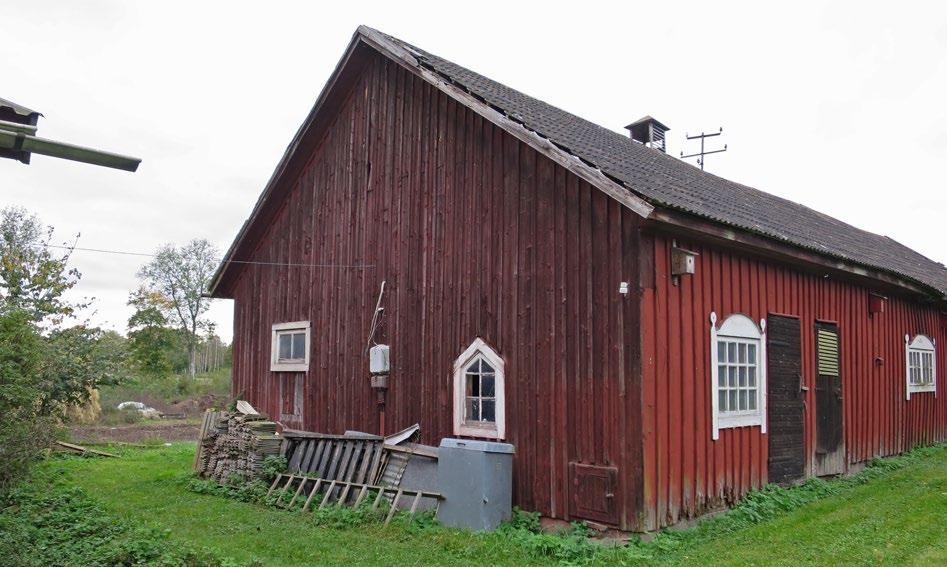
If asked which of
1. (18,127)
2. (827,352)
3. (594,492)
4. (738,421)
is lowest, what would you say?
(594,492)

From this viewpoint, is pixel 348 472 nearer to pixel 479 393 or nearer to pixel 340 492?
pixel 340 492

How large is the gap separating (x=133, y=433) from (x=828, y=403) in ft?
57.8

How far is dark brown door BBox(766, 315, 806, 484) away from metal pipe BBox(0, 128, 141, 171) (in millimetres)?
7893

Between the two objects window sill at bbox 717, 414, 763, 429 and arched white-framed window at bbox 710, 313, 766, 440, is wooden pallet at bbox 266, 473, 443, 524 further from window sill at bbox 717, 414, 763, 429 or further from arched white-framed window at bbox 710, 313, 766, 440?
arched white-framed window at bbox 710, 313, 766, 440

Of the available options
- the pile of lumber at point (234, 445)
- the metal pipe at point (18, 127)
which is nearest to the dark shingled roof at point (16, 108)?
the metal pipe at point (18, 127)

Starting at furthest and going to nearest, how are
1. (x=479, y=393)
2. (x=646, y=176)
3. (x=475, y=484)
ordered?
(x=479, y=393)
(x=646, y=176)
(x=475, y=484)

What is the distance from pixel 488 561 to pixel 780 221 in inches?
318

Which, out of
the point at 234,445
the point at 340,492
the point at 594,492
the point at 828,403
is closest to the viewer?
the point at 594,492

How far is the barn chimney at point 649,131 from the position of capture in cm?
1775

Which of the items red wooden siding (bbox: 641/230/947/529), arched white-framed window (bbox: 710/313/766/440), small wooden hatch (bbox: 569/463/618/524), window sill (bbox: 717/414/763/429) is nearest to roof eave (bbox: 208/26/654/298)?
red wooden siding (bbox: 641/230/947/529)

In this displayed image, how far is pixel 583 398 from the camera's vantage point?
816 centimetres

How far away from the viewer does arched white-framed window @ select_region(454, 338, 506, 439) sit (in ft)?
29.7

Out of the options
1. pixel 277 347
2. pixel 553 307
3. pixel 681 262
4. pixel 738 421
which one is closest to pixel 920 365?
pixel 738 421

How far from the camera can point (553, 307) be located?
8547mm
